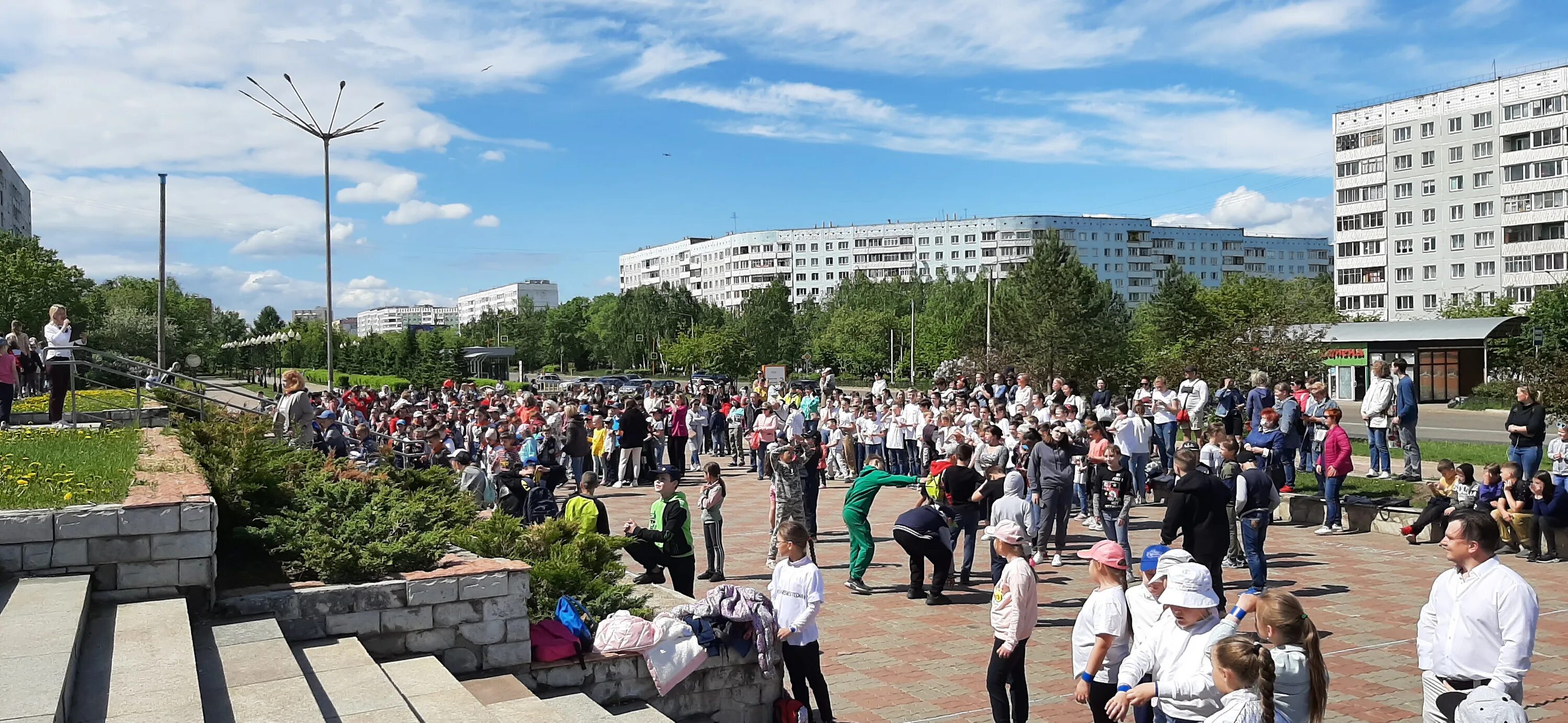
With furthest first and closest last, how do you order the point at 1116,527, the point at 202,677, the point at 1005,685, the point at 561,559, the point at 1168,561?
the point at 1116,527 → the point at 561,559 → the point at 1005,685 → the point at 1168,561 → the point at 202,677

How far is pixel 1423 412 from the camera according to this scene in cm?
4116

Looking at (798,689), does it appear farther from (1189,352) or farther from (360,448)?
(1189,352)

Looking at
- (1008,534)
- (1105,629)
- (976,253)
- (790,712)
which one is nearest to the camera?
(1105,629)

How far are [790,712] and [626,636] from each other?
1277 millimetres

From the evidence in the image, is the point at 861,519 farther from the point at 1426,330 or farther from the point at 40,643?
the point at 1426,330

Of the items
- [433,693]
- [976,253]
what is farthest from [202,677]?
[976,253]

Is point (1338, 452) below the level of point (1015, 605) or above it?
above

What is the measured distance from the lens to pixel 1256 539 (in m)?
10.5

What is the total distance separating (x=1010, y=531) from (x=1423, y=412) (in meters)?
41.4

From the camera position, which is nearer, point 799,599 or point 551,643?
point 551,643

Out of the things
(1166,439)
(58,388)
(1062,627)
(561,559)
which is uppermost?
(58,388)

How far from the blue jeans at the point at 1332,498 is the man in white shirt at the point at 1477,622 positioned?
33.4 feet

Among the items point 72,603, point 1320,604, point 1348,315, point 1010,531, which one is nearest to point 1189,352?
point 1320,604

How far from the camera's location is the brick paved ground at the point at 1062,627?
748 centimetres
